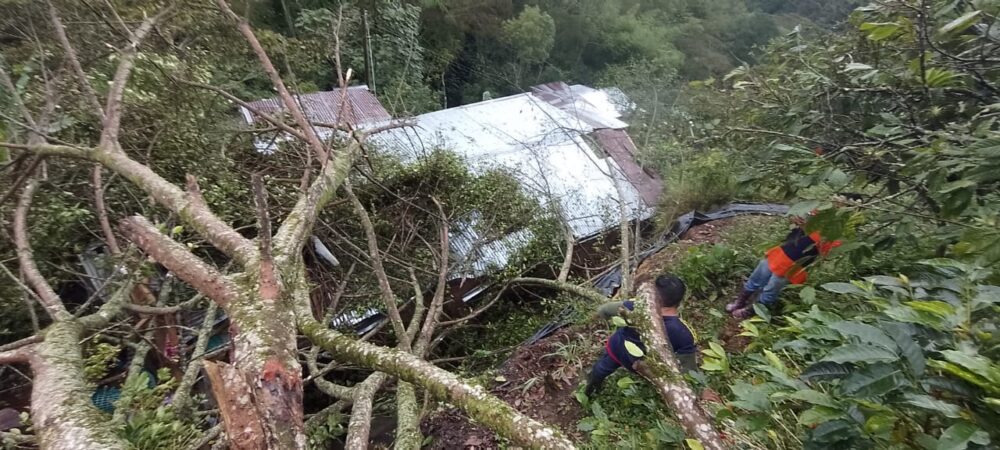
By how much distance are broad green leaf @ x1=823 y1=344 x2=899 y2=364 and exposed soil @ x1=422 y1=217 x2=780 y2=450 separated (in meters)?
2.14

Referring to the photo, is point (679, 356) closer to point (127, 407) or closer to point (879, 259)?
point (879, 259)

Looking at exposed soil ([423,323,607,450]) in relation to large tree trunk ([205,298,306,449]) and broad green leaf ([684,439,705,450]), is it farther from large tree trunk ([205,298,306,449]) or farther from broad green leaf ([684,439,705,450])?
large tree trunk ([205,298,306,449])

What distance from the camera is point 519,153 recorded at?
7.89m

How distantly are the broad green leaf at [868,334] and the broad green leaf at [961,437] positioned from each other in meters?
0.18

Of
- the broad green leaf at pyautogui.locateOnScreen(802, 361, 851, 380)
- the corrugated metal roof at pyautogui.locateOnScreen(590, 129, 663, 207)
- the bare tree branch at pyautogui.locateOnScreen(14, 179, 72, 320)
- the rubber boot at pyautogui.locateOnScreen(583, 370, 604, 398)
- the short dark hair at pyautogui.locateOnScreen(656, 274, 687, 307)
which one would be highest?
the broad green leaf at pyautogui.locateOnScreen(802, 361, 851, 380)

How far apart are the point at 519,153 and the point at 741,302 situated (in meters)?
4.82

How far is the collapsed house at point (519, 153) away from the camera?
573cm

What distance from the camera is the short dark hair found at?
2654 mm

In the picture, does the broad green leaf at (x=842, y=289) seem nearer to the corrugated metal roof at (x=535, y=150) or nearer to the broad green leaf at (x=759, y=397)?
the broad green leaf at (x=759, y=397)

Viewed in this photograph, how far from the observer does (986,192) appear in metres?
1.93

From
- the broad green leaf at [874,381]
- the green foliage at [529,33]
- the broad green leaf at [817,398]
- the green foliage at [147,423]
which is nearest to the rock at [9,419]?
the green foliage at [147,423]

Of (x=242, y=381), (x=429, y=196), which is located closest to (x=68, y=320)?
(x=242, y=381)

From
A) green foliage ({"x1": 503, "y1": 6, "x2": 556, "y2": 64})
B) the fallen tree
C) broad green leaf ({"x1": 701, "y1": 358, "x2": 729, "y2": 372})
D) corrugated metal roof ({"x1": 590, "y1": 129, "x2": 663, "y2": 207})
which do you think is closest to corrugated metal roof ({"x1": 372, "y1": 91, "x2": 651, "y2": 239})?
corrugated metal roof ({"x1": 590, "y1": 129, "x2": 663, "y2": 207})

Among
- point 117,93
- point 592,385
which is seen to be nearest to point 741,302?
point 592,385
